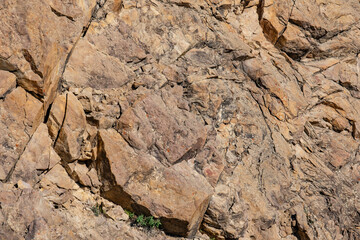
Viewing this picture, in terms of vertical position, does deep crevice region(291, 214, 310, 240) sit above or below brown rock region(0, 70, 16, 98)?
below

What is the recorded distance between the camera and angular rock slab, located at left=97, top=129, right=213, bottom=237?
6.49 m

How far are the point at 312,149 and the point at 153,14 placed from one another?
15.5 feet

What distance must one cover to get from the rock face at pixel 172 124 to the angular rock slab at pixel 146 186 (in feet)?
0.06

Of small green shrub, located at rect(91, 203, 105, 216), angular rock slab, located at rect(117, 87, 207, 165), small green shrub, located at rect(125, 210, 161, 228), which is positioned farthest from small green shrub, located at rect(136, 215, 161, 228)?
angular rock slab, located at rect(117, 87, 207, 165)

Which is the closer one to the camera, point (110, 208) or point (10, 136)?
point (10, 136)

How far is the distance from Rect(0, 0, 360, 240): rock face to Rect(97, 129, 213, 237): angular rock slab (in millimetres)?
18

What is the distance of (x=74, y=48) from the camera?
6934mm

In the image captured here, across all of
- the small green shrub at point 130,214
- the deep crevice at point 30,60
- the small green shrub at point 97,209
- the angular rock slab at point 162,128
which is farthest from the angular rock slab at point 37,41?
the small green shrub at point 130,214

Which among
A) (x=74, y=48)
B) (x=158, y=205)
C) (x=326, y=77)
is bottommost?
(x=158, y=205)

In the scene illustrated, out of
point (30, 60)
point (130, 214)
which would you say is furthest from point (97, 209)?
point (30, 60)

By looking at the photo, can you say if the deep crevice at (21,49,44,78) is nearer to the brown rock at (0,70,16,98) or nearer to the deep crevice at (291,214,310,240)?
the brown rock at (0,70,16,98)

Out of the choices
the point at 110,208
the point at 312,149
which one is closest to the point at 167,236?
the point at 110,208

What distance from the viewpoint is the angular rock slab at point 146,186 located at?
649 cm

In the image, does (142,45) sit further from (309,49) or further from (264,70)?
(309,49)
